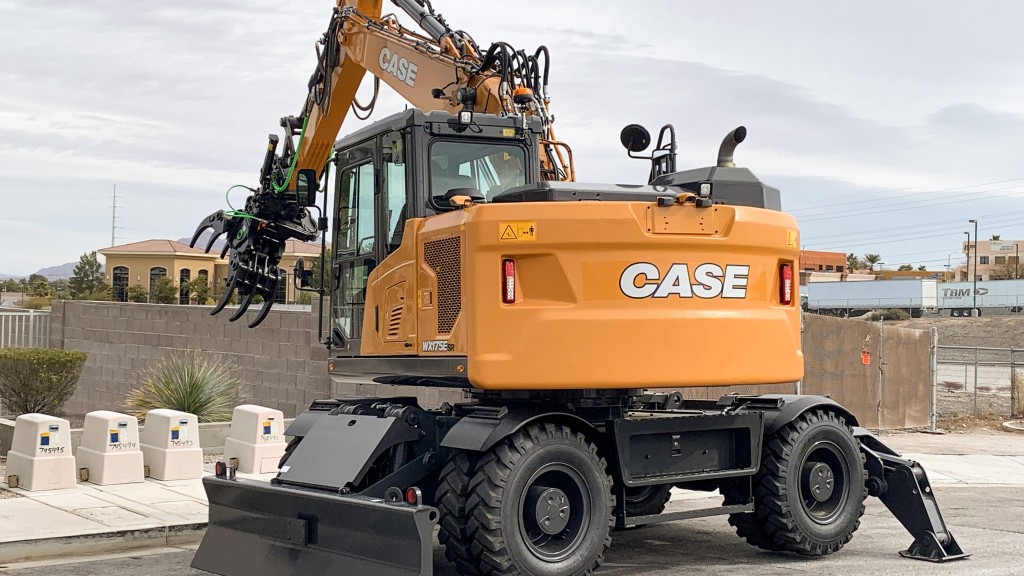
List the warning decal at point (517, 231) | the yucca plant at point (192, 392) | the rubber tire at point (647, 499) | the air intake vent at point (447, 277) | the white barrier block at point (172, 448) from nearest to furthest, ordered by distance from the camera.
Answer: the warning decal at point (517, 231)
the air intake vent at point (447, 277)
the rubber tire at point (647, 499)
the white barrier block at point (172, 448)
the yucca plant at point (192, 392)

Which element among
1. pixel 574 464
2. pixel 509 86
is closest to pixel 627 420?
pixel 574 464

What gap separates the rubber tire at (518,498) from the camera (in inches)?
291

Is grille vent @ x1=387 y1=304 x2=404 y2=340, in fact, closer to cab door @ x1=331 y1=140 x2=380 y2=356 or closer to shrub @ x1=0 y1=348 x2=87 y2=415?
cab door @ x1=331 y1=140 x2=380 y2=356

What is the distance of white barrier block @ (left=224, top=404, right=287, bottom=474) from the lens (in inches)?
517

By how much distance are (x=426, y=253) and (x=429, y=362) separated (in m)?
0.79

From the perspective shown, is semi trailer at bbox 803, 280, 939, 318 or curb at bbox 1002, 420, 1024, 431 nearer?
curb at bbox 1002, 420, 1024, 431

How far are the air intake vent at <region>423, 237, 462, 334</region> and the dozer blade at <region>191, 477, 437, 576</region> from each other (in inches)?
53.8

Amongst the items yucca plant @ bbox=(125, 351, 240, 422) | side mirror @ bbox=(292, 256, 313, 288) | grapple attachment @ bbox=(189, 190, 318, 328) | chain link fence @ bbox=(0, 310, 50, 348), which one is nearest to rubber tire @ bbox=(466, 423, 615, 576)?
side mirror @ bbox=(292, 256, 313, 288)

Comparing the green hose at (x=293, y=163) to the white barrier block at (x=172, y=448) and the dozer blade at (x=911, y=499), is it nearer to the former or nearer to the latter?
the white barrier block at (x=172, y=448)

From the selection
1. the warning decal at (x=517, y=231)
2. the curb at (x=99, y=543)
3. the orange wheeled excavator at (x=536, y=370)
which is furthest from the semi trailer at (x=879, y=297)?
the warning decal at (x=517, y=231)

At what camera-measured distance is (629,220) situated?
7859 mm

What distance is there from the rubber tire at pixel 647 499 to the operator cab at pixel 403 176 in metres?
2.64

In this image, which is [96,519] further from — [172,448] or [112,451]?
[172,448]

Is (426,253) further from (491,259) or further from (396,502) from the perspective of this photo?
(396,502)
